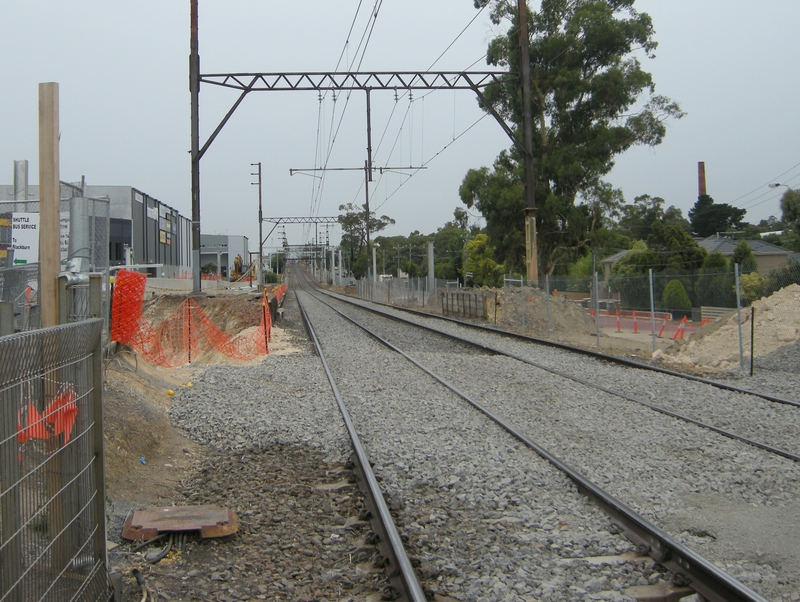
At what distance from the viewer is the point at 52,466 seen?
3754mm

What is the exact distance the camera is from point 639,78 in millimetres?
44531

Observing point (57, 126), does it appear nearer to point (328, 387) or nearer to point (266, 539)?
point (266, 539)

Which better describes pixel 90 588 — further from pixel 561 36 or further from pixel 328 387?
pixel 561 36

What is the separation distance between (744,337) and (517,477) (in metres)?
12.5

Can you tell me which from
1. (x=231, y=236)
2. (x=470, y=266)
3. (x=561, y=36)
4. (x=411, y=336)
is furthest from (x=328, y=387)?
(x=231, y=236)

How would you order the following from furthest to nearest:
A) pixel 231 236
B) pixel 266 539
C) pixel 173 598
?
1. pixel 231 236
2. pixel 266 539
3. pixel 173 598

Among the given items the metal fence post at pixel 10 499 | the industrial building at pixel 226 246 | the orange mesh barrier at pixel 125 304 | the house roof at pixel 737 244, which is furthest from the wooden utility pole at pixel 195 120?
the industrial building at pixel 226 246

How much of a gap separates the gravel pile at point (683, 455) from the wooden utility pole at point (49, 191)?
4.63 m

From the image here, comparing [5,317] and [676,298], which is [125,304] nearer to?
[5,317]

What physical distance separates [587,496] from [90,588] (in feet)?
13.1

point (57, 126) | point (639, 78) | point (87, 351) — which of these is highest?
point (639, 78)

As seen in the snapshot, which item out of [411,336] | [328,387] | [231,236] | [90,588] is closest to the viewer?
[90,588]

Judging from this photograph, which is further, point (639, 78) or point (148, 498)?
point (639, 78)

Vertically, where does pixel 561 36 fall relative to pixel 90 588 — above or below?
above
